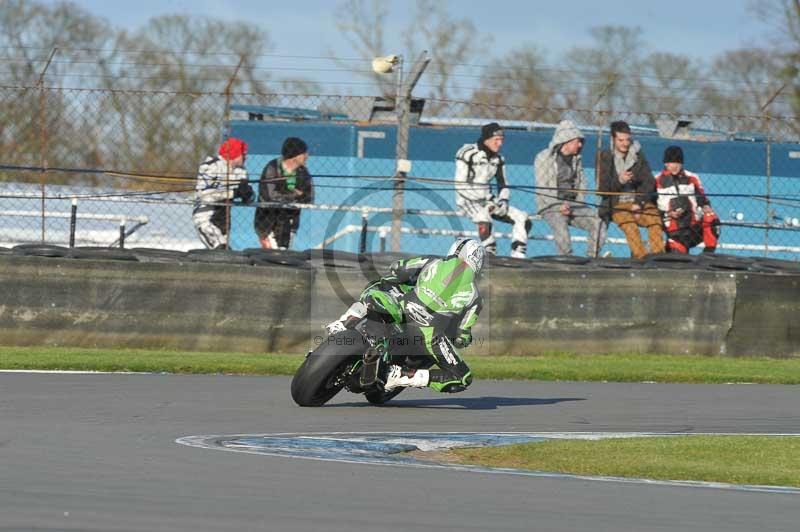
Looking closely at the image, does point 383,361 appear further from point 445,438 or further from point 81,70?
point 81,70

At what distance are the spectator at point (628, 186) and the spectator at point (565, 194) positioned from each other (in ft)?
0.79

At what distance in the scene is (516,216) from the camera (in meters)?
17.1

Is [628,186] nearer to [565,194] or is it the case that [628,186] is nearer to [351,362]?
[565,194]

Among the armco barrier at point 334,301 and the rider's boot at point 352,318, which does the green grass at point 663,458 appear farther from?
the armco barrier at point 334,301

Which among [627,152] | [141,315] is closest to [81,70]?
[141,315]

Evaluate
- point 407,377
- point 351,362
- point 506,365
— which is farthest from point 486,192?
point 351,362

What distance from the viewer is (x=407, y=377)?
10695 millimetres

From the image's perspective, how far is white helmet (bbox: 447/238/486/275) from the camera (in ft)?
35.3

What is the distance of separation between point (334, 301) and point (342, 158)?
20.1 feet

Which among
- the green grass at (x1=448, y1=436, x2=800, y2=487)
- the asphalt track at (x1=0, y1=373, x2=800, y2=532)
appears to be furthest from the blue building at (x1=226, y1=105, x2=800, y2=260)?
the green grass at (x1=448, y1=436, x2=800, y2=487)

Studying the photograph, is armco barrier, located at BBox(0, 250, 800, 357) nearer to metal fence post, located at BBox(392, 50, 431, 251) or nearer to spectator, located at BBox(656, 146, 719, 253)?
metal fence post, located at BBox(392, 50, 431, 251)

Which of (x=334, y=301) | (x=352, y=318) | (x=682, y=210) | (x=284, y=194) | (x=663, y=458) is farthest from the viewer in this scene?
(x=682, y=210)

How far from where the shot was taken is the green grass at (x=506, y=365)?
13.4 m

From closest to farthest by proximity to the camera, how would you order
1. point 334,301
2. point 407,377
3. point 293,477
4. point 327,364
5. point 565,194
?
1. point 293,477
2. point 327,364
3. point 407,377
4. point 334,301
5. point 565,194
